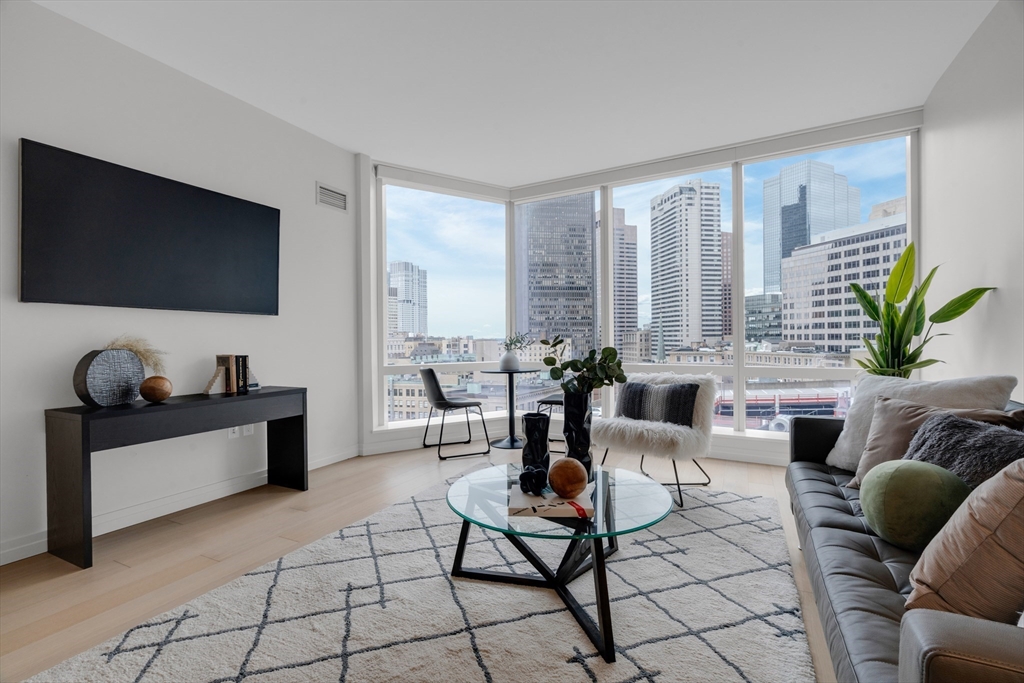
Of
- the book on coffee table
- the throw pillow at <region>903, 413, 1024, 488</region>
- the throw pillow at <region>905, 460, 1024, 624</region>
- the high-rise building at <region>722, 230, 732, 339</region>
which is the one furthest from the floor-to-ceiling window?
the throw pillow at <region>905, 460, 1024, 624</region>

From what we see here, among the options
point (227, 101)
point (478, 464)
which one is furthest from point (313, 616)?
point (227, 101)

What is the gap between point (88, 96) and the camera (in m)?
2.66

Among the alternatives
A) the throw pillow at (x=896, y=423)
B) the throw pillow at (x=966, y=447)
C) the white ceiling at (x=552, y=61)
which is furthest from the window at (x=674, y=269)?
the throw pillow at (x=966, y=447)

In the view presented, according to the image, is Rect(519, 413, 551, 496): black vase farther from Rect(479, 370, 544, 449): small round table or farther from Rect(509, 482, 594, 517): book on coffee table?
Answer: Rect(479, 370, 544, 449): small round table

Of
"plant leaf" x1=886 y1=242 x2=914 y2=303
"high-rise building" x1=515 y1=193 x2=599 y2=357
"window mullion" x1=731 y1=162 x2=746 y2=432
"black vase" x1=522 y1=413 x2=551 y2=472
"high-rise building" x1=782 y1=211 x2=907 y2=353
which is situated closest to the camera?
"black vase" x1=522 y1=413 x2=551 y2=472

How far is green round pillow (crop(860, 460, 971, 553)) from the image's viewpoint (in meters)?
1.49

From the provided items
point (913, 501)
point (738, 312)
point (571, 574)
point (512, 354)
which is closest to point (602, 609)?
point (571, 574)

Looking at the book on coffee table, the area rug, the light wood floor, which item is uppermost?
the book on coffee table

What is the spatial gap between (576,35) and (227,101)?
2292 millimetres

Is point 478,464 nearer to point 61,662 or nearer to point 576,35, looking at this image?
point 61,662

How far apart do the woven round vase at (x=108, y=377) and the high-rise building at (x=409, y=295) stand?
2.33 m

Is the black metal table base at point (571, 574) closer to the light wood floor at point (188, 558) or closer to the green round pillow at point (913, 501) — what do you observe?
the light wood floor at point (188, 558)

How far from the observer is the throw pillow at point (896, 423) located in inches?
71.0

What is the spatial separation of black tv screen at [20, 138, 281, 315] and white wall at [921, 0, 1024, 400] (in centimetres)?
427
